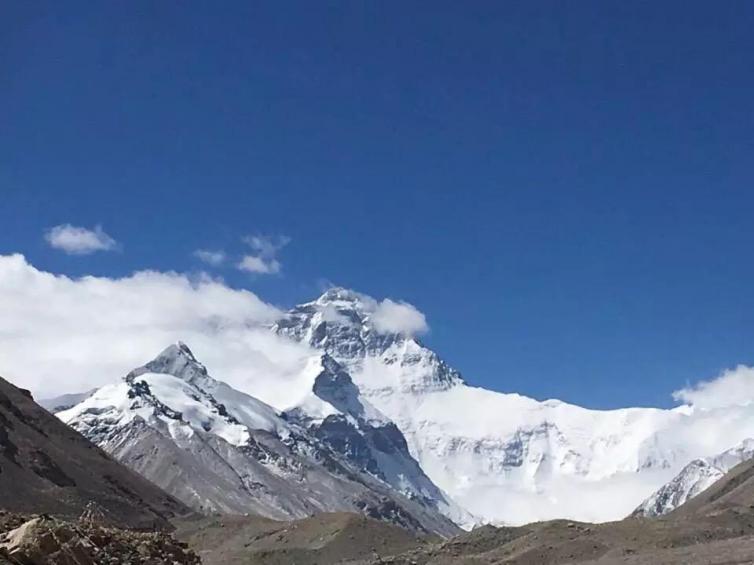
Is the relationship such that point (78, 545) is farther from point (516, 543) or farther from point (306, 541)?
point (306, 541)

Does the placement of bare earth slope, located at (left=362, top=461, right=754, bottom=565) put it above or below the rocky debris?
above

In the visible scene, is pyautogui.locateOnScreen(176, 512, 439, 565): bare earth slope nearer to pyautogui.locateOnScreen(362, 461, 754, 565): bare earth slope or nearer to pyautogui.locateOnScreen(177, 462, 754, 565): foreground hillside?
pyautogui.locateOnScreen(177, 462, 754, 565): foreground hillside

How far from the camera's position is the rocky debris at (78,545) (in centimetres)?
2505

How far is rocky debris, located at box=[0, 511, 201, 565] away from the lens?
25.0 meters

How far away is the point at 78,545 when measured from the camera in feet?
89.3

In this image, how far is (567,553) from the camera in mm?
106000

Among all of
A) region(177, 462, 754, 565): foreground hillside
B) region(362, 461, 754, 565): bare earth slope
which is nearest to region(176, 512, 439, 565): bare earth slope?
region(177, 462, 754, 565): foreground hillside

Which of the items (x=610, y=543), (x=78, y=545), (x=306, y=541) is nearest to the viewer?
(x=78, y=545)

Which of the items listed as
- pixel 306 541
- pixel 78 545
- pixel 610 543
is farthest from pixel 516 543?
pixel 78 545

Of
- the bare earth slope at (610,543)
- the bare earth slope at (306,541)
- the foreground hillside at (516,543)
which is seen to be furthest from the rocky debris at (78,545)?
the bare earth slope at (306,541)

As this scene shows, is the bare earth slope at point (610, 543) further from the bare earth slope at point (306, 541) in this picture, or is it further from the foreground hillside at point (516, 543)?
the bare earth slope at point (306, 541)

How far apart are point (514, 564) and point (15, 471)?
5006 inches

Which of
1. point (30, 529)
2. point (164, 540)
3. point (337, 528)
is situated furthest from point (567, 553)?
point (30, 529)

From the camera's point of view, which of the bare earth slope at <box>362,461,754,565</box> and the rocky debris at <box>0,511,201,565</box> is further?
the bare earth slope at <box>362,461,754,565</box>
